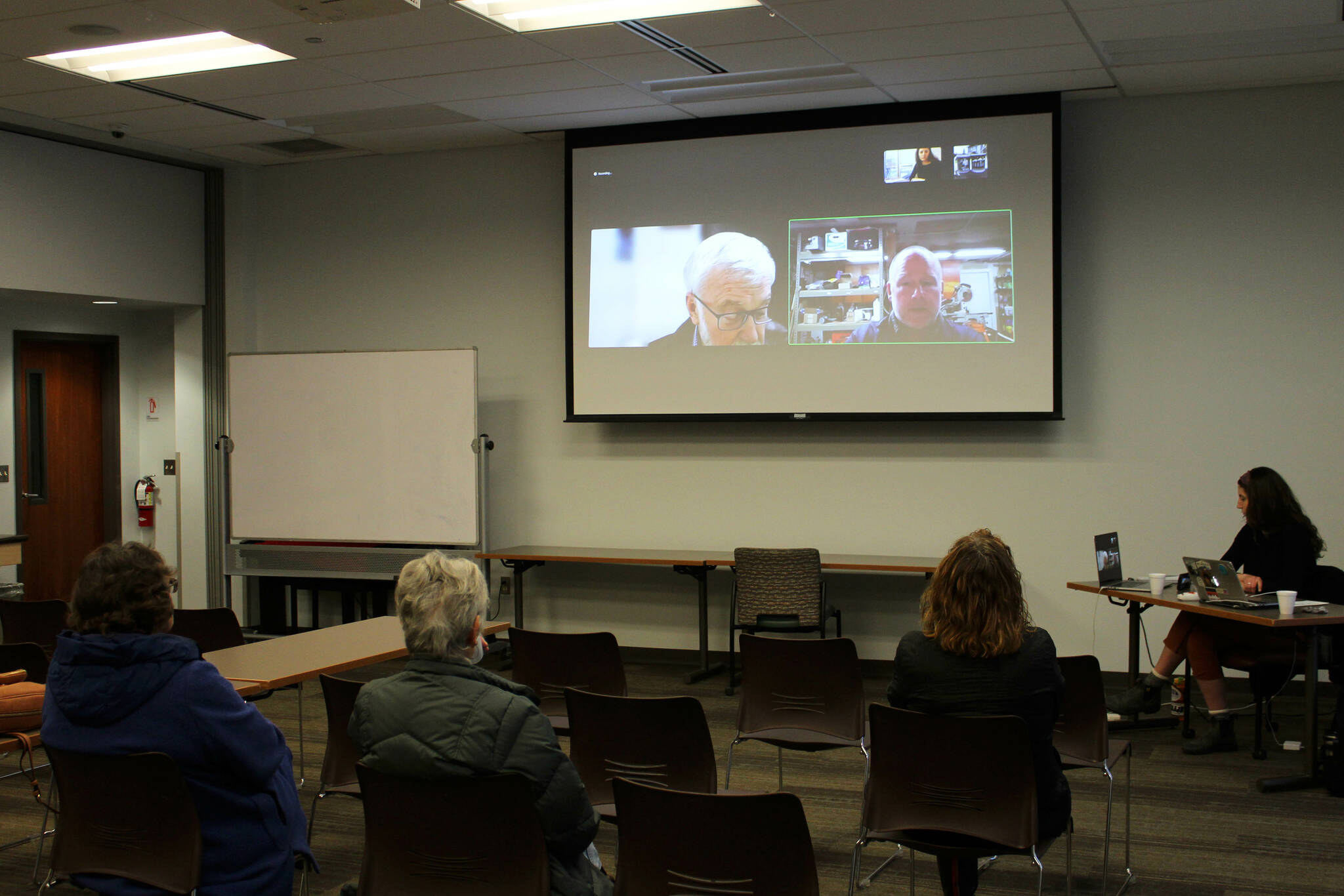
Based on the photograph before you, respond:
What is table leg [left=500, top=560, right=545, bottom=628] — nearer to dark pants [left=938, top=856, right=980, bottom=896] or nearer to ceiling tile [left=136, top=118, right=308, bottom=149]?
ceiling tile [left=136, top=118, right=308, bottom=149]

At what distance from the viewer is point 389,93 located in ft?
20.7

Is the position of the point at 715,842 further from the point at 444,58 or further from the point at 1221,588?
the point at 444,58

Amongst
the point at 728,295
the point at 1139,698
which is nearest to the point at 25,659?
the point at 728,295

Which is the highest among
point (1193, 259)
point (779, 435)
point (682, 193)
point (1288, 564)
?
point (682, 193)

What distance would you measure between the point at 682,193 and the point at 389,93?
71.7 inches

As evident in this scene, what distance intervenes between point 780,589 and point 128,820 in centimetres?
410

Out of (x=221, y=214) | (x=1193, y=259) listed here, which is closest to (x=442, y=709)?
(x=1193, y=259)

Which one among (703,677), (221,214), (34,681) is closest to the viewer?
(34,681)

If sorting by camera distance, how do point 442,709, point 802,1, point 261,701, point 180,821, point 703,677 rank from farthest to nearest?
point 703,677 < point 261,701 < point 802,1 < point 180,821 < point 442,709

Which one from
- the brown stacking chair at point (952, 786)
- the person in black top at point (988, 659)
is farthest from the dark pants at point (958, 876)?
the person in black top at point (988, 659)

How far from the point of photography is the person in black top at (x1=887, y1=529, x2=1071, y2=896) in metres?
2.80

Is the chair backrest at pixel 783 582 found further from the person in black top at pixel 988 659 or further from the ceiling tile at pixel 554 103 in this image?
the person in black top at pixel 988 659

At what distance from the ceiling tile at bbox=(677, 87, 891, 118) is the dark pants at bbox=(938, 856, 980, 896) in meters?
4.44

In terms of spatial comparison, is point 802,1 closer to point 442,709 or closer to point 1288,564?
point 1288,564
